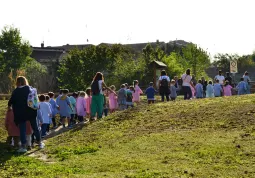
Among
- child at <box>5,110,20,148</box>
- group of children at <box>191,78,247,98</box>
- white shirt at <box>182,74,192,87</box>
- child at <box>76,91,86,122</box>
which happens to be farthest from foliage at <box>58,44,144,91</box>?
child at <box>5,110,20,148</box>

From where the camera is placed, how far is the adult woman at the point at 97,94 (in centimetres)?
1702

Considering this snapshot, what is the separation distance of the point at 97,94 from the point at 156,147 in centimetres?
635

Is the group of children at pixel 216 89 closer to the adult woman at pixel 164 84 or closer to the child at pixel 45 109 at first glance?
the adult woman at pixel 164 84

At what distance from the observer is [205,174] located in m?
8.28

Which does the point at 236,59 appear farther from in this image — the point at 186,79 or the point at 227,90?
the point at 186,79

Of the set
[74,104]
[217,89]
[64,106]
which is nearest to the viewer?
[64,106]

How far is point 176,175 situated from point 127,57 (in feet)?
118

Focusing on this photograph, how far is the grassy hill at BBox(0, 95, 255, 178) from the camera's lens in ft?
29.3

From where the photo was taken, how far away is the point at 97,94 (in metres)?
17.2

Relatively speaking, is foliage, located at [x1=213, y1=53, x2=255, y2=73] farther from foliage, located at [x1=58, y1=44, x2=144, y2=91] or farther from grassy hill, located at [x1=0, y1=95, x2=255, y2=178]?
grassy hill, located at [x1=0, y1=95, x2=255, y2=178]

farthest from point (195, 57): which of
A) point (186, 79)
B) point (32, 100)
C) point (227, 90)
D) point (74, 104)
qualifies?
point (32, 100)

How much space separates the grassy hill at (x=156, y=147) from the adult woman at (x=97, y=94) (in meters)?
0.90

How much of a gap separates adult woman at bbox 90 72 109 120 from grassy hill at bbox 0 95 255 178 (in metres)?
0.90

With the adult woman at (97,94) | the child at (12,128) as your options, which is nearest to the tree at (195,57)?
the adult woman at (97,94)
